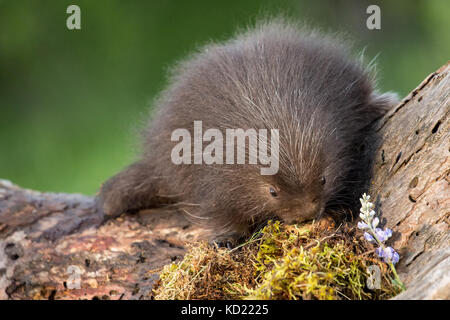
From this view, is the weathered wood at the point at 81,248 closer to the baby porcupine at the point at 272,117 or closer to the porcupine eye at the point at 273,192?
the baby porcupine at the point at 272,117

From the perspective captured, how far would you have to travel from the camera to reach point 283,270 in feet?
8.72

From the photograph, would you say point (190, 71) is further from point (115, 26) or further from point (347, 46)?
point (115, 26)

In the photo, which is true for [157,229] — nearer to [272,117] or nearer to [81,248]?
[81,248]

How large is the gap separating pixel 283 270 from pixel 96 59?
25.1 feet

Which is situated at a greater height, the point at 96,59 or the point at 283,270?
the point at 96,59

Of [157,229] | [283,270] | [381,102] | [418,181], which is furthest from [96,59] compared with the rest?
[283,270]

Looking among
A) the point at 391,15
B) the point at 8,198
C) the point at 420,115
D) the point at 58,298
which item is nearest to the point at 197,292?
the point at 58,298

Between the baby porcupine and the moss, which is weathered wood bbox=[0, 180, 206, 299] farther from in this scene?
the moss

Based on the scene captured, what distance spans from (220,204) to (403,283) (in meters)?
1.43

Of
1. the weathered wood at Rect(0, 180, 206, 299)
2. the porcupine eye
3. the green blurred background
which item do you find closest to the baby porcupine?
the porcupine eye

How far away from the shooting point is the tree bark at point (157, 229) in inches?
115

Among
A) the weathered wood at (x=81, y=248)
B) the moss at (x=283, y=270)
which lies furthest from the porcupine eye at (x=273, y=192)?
the weathered wood at (x=81, y=248)

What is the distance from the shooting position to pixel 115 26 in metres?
9.43

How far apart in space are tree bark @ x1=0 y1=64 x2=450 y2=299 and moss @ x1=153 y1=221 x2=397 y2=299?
0.26 meters
